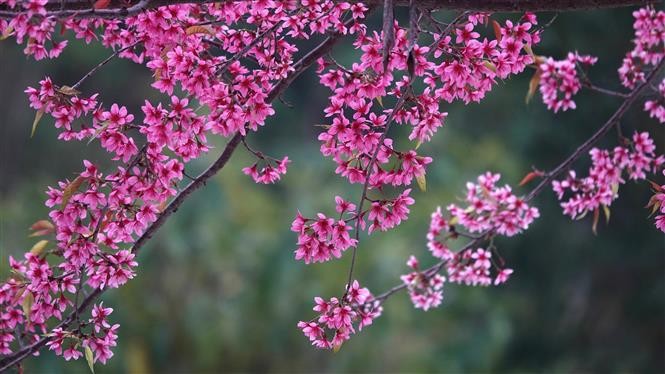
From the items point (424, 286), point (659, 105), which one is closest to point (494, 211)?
point (424, 286)

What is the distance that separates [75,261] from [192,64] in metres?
0.52

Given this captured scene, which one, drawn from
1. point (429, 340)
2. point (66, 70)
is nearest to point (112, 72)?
point (66, 70)

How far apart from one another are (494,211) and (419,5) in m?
1.01

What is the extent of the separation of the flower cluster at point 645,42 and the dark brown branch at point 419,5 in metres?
0.53

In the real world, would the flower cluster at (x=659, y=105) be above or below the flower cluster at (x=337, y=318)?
above

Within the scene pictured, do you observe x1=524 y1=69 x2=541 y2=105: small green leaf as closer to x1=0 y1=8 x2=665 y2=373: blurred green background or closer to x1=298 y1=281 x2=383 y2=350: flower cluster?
x1=298 y1=281 x2=383 y2=350: flower cluster

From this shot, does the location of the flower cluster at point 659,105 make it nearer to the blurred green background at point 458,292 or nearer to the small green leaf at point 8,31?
the small green leaf at point 8,31

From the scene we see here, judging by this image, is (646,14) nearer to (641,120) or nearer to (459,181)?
(641,120)

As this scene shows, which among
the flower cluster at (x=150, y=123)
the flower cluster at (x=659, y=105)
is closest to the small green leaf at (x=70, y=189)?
the flower cluster at (x=150, y=123)

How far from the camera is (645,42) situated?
2695mm

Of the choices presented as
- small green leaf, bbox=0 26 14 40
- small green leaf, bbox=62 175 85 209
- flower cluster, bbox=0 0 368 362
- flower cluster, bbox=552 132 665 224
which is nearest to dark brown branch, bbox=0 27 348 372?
flower cluster, bbox=0 0 368 362

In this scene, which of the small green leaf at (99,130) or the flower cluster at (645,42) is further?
the flower cluster at (645,42)

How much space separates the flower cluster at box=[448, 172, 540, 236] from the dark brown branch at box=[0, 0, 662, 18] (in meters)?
0.79

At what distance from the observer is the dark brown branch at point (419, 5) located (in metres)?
1.82
